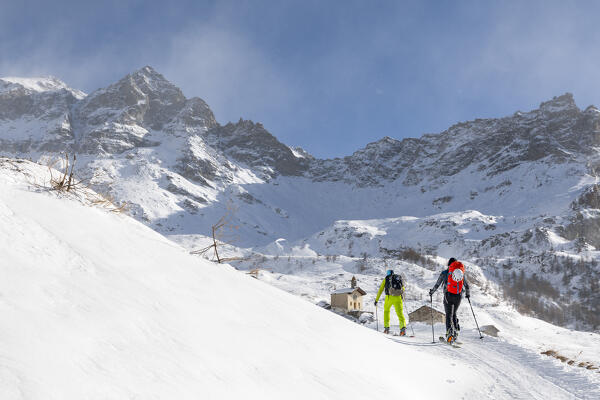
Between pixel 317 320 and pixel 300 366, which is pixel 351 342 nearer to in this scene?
pixel 317 320

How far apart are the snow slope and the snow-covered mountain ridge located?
81090 millimetres

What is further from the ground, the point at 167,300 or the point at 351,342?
the point at 167,300

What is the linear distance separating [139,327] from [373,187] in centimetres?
19081

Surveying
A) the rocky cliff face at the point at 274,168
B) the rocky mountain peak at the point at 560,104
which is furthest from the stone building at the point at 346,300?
the rocky mountain peak at the point at 560,104

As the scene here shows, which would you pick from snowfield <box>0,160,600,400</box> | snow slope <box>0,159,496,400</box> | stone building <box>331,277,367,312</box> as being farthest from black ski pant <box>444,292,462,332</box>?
stone building <box>331,277,367,312</box>

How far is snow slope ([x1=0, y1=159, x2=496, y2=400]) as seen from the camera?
169cm

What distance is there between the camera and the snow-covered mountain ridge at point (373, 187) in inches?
4065

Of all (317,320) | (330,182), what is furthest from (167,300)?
(330,182)

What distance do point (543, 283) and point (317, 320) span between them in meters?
98.3

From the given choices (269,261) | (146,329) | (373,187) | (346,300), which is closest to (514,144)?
(373,187)

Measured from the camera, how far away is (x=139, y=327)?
7.20ft

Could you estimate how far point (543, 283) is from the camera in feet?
277

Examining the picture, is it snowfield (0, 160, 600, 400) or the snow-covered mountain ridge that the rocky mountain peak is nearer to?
the snow-covered mountain ridge

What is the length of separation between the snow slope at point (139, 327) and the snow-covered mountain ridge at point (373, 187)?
8109 cm
